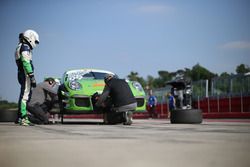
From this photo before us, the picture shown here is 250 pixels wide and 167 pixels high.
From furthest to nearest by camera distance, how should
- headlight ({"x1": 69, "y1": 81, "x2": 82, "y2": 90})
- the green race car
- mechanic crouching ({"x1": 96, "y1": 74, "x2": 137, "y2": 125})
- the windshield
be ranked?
the windshield < headlight ({"x1": 69, "y1": 81, "x2": 82, "y2": 90}) < the green race car < mechanic crouching ({"x1": 96, "y1": 74, "x2": 137, "y2": 125})

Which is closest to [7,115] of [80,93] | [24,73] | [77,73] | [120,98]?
[77,73]

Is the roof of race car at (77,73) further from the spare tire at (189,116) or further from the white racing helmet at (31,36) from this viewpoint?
the spare tire at (189,116)

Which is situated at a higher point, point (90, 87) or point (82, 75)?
point (82, 75)

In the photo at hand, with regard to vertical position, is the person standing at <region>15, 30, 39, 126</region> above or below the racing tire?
above

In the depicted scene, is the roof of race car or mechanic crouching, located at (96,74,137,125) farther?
the roof of race car

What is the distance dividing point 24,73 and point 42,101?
131cm

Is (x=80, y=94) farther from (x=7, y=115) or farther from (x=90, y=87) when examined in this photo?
(x=7, y=115)

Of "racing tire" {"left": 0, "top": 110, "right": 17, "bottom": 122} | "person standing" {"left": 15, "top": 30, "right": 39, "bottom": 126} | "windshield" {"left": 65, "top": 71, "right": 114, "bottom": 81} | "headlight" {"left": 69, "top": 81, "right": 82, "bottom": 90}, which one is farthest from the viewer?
"racing tire" {"left": 0, "top": 110, "right": 17, "bottom": 122}

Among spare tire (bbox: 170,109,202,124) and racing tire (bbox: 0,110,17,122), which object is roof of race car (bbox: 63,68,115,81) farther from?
spare tire (bbox: 170,109,202,124)

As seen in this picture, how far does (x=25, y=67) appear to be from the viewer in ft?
25.3

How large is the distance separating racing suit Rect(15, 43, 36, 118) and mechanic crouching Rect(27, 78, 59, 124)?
0.97 metres

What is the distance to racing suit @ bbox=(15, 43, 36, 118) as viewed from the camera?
771cm

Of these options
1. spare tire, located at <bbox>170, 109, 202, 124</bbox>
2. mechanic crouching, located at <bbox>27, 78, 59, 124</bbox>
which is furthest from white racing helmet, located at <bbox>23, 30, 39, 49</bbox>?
spare tire, located at <bbox>170, 109, 202, 124</bbox>

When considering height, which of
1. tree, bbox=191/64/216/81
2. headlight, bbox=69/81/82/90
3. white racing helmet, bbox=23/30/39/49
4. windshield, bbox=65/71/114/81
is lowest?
headlight, bbox=69/81/82/90
